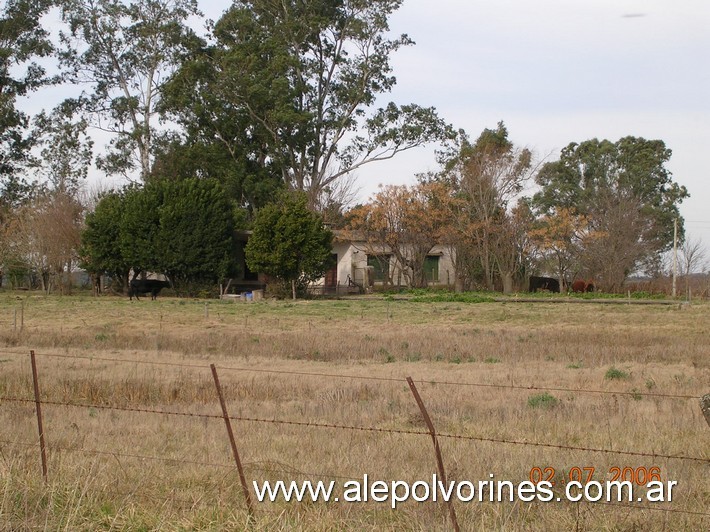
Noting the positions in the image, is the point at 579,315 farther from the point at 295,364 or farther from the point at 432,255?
the point at 432,255

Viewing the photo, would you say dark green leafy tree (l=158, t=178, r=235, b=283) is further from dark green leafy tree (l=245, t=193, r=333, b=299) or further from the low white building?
the low white building

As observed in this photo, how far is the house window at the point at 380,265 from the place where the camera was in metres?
50.8

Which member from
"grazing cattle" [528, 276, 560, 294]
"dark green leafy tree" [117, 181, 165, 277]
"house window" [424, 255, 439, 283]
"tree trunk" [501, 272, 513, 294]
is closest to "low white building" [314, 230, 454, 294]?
"house window" [424, 255, 439, 283]

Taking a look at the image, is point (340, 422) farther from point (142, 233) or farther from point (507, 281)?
point (507, 281)

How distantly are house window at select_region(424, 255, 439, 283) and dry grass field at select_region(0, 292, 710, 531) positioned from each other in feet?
99.7

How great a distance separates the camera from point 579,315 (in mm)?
29797

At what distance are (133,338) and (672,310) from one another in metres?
22.2

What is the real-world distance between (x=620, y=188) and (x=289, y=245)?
30564 mm

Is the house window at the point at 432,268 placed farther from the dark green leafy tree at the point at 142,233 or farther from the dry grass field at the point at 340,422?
the dry grass field at the point at 340,422

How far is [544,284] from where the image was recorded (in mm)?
50344

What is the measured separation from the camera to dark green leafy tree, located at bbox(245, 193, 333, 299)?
1608 inches

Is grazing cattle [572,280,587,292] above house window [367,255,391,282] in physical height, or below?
below
